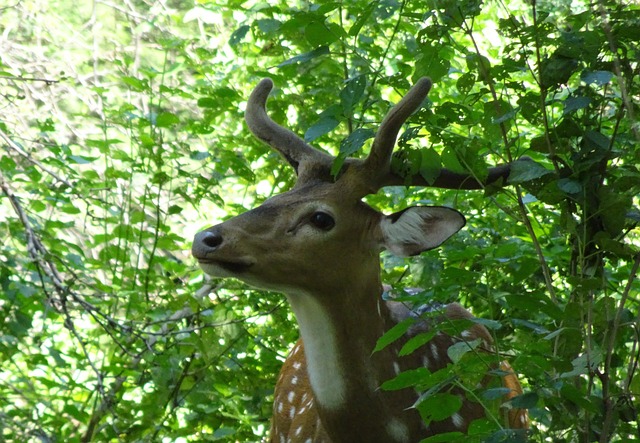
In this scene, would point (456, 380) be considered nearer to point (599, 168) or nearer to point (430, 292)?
point (430, 292)

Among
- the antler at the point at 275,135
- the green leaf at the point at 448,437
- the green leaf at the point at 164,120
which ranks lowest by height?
the green leaf at the point at 448,437

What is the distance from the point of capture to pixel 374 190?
420 cm

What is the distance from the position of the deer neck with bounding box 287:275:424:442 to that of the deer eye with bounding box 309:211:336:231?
0.24 metres

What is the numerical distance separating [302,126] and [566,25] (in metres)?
2.12

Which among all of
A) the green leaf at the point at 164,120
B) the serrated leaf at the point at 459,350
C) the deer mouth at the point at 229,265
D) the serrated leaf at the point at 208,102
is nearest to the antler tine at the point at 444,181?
the deer mouth at the point at 229,265

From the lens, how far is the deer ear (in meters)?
4.01

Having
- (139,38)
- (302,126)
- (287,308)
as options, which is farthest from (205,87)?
(139,38)

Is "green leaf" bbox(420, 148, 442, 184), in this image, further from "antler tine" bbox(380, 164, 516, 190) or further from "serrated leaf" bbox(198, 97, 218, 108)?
"serrated leaf" bbox(198, 97, 218, 108)

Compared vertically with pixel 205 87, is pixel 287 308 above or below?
below

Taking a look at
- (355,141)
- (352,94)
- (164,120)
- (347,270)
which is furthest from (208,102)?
(355,141)

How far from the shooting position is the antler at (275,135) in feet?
14.6

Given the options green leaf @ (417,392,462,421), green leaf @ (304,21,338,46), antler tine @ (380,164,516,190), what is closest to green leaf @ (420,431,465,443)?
Result: green leaf @ (417,392,462,421)

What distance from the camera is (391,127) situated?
3.92m

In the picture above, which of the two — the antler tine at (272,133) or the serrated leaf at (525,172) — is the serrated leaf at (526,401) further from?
the antler tine at (272,133)
